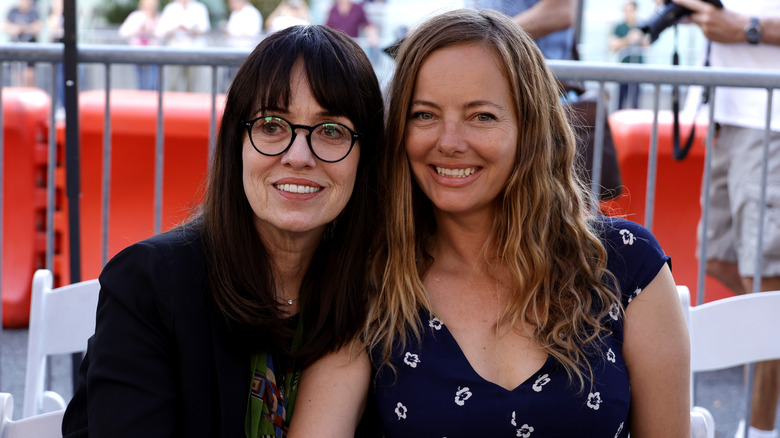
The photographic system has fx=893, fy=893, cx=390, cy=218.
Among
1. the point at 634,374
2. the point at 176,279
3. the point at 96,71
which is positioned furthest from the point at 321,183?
the point at 96,71

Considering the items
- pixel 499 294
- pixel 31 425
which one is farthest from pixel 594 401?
pixel 31 425

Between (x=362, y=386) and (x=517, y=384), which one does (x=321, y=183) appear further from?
(x=517, y=384)

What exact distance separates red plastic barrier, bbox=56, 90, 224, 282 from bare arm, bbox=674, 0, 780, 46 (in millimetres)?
2613

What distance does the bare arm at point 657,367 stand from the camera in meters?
2.24

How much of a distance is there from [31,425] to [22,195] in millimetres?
3603

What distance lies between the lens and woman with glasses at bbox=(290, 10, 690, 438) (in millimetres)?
2150

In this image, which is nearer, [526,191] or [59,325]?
[526,191]

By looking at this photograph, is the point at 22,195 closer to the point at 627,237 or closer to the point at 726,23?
the point at 726,23

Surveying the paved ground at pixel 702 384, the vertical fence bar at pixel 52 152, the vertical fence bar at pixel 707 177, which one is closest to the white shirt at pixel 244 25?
the paved ground at pixel 702 384

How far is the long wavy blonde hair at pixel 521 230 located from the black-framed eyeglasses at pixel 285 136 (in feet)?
0.63

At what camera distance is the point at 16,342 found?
5223 millimetres

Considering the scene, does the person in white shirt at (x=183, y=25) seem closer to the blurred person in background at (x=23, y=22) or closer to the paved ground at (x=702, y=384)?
the blurred person in background at (x=23, y=22)

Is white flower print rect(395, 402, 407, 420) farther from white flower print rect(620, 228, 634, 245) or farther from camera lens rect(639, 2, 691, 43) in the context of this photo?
camera lens rect(639, 2, 691, 43)

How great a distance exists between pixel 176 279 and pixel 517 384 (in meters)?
0.85
